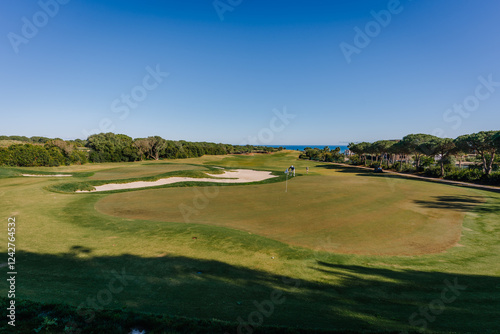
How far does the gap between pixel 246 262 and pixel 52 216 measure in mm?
14814

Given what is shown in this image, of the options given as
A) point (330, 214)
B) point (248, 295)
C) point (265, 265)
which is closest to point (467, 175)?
point (330, 214)

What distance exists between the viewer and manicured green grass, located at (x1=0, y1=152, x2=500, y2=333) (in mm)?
6043

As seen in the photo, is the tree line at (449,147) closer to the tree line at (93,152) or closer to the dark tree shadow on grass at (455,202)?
the dark tree shadow on grass at (455,202)

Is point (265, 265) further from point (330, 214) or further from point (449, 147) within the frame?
point (449, 147)

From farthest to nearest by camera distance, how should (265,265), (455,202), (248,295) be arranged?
(455,202) < (265,265) < (248,295)

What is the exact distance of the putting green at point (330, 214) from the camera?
1255 cm

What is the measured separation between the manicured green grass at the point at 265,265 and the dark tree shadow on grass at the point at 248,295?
40 millimetres

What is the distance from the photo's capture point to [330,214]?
17938 millimetres

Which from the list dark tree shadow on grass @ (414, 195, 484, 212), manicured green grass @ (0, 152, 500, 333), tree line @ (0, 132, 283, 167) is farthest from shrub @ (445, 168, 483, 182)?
tree line @ (0, 132, 283, 167)

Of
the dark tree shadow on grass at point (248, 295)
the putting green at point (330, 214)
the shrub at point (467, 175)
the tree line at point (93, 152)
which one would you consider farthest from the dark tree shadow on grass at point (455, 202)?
the tree line at point (93, 152)

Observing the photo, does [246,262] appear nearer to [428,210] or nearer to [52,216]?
[52,216]

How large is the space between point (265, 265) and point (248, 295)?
2.55 metres

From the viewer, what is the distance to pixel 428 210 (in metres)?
19.4

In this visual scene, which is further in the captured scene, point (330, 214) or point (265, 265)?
point (330, 214)
